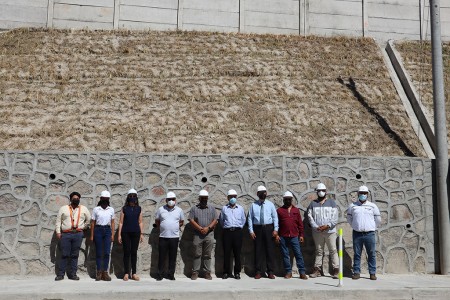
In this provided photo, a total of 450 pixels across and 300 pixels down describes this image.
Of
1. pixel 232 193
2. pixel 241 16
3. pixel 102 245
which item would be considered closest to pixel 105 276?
pixel 102 245

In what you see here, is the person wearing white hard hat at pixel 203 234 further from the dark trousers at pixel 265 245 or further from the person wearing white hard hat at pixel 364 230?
the person wearing white hard hat at pixel 364 230

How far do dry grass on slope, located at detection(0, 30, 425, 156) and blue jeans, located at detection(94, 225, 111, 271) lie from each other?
220 centimetres

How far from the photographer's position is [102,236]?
354 inches

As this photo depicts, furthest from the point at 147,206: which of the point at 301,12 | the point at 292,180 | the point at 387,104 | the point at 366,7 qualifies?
the point at 366,7

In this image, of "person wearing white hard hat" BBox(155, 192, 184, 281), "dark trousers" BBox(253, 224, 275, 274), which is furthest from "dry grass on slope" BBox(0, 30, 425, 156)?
"dark trousers" BBox(253, 224, 275, 274)

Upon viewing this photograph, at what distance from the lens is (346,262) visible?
10.0 meters

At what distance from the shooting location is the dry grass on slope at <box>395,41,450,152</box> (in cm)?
1403

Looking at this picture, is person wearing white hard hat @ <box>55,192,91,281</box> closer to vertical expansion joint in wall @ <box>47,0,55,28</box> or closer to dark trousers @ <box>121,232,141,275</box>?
dark trousers @ <box>121,232,141,275</box>

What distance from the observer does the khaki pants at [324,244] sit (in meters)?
9.62

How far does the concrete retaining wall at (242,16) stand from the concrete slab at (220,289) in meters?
10.0

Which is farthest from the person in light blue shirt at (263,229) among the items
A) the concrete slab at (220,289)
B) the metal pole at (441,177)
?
the metal pole at (441,177)

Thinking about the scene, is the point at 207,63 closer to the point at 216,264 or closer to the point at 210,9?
the point at 210,9

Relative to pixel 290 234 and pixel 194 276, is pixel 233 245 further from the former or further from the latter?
pixel 290 234

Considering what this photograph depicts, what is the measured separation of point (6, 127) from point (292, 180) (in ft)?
20.9
